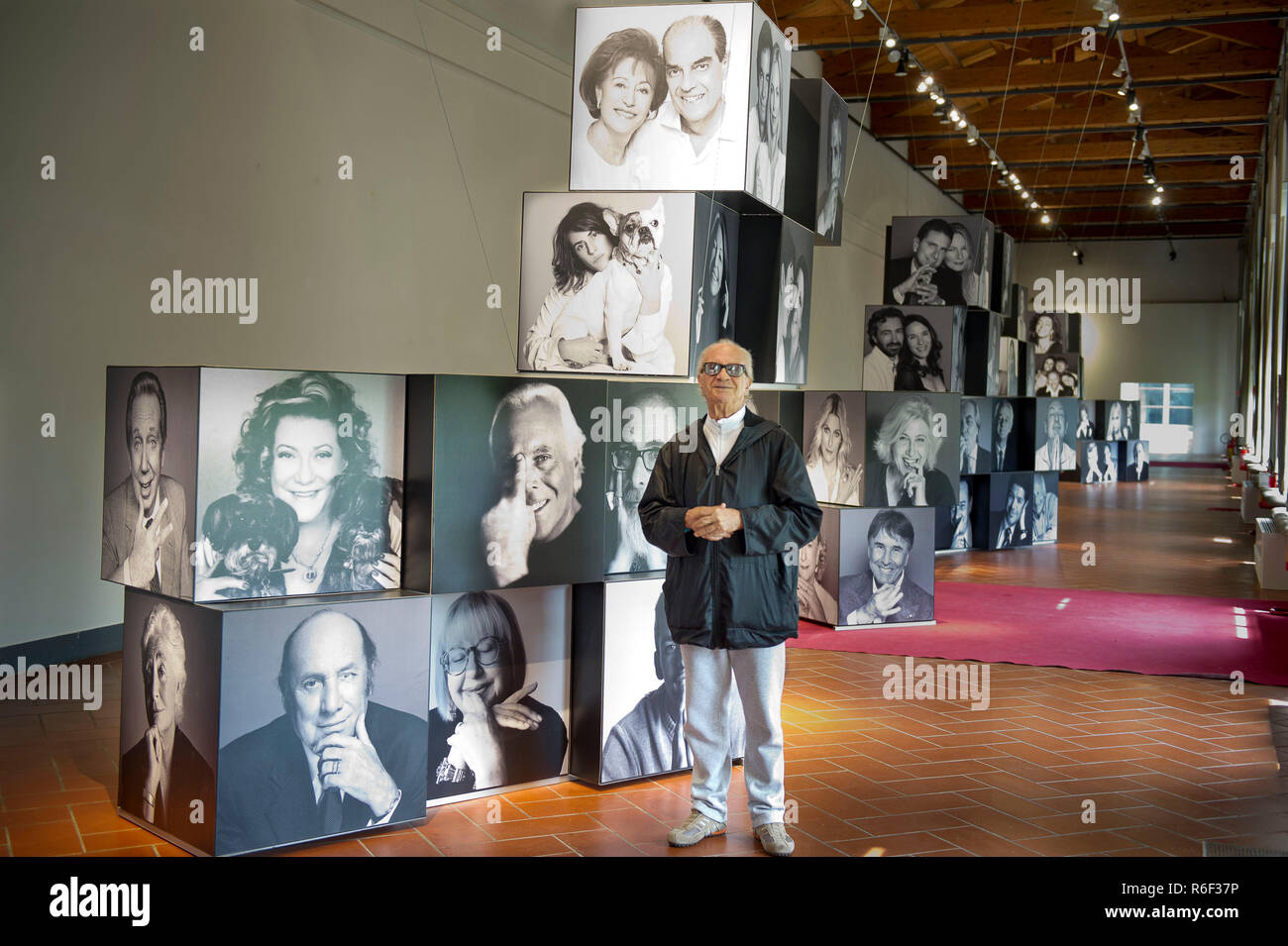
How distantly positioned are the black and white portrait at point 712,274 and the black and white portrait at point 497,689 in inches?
50.7

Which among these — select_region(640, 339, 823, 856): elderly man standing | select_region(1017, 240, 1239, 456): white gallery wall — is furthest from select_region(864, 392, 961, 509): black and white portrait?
select_region(1017, 240, 1239, 456): white gallery wall

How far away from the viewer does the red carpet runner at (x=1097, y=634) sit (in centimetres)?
756

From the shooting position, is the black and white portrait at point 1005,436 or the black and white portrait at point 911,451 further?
the black and white portrait at point 1005,436

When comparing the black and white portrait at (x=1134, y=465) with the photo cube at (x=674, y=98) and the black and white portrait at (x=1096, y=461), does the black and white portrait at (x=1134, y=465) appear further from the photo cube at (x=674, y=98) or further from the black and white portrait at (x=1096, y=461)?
the photo cube at (x=674, y=98)

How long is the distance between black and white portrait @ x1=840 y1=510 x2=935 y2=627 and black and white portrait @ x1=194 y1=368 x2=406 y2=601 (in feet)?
15.6

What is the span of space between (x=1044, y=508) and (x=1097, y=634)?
6500 mm

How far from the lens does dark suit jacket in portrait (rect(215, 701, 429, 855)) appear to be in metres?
3.86

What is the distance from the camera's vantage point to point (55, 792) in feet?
14.8

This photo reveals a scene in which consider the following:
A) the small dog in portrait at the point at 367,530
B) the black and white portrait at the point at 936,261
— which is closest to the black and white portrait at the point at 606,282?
the small dog in portrait at the point at 367,530

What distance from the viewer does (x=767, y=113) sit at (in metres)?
5.38

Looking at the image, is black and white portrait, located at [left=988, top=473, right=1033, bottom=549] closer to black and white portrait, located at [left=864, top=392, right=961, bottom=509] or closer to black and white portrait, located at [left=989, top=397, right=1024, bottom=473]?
black and white portrait, located at [left=989, top=397, right=1024, bottom=473]
